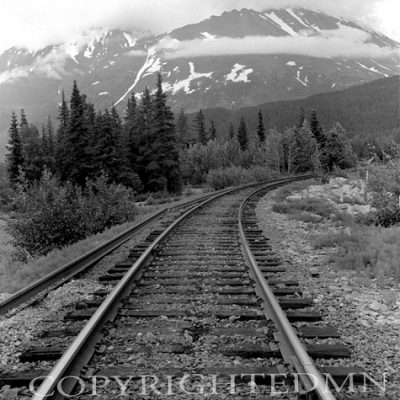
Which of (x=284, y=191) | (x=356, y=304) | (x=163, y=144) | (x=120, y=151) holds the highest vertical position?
(x=163, y=144)

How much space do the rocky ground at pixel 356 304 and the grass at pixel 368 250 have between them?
0.17 meters

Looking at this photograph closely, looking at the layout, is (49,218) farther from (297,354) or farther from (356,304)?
(297,354)

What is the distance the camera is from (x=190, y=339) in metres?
4.34

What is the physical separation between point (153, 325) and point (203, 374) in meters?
1.23

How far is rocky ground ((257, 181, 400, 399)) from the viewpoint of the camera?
13.1ft

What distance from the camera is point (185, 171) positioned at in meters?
65.4

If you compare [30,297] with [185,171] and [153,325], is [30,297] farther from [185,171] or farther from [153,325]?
[185,171]

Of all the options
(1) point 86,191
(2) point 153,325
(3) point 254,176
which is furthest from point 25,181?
(3) point 254,176

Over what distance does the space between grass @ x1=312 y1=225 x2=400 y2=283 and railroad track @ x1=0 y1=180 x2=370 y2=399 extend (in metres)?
1.60

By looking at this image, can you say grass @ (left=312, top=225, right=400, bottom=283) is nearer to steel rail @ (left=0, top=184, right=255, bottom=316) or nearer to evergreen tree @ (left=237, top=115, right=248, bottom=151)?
steel rail @ (left=0, top=184, right=255, bottom=316)

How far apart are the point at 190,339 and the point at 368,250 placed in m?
4.81

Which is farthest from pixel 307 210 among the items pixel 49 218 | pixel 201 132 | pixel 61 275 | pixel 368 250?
pixel 201 132

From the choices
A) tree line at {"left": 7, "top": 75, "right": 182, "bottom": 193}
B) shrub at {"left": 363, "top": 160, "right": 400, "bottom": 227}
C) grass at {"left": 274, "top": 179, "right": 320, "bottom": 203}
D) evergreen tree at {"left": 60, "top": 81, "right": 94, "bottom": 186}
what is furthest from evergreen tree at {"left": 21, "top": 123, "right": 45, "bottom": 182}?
shrub at {"left": 363, "top": 160, "right": 400, "bottom": 227}

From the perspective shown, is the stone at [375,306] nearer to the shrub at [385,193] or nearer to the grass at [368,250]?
the grass at [368,250]
